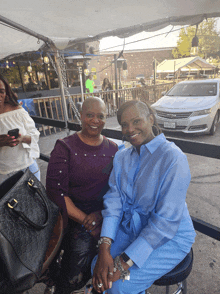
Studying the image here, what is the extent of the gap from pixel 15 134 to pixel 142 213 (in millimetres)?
1595

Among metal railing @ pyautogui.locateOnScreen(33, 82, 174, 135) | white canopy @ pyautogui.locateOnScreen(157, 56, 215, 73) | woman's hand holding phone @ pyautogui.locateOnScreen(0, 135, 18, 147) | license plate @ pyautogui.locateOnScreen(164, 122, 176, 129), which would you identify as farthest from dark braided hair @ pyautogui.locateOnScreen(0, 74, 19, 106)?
white canopy @ pyautogui.locateOnScreen(157, 56, 215, 73)

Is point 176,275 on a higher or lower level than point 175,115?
higher

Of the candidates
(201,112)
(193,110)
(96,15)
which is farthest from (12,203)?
(201,112)

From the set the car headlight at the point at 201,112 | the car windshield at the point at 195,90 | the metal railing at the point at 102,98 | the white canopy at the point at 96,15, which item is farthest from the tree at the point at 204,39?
the white canopy at the point at 96,15

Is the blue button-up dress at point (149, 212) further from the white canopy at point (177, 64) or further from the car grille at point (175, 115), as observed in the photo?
the white canopy at point (177, 64)

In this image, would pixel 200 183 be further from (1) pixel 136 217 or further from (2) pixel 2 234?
(2) pixel 2 234

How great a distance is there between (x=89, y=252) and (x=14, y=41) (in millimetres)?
3738

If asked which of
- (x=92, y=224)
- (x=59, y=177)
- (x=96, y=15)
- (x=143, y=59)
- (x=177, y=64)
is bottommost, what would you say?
(x=92, y=224)

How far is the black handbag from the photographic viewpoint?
106 centimetres

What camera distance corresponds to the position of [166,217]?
127 centimetres

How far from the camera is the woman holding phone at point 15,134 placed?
223 cm

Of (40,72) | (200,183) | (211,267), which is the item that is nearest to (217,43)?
(40,72)

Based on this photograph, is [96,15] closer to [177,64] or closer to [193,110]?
[193,110]

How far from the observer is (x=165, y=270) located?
51.3 inches
